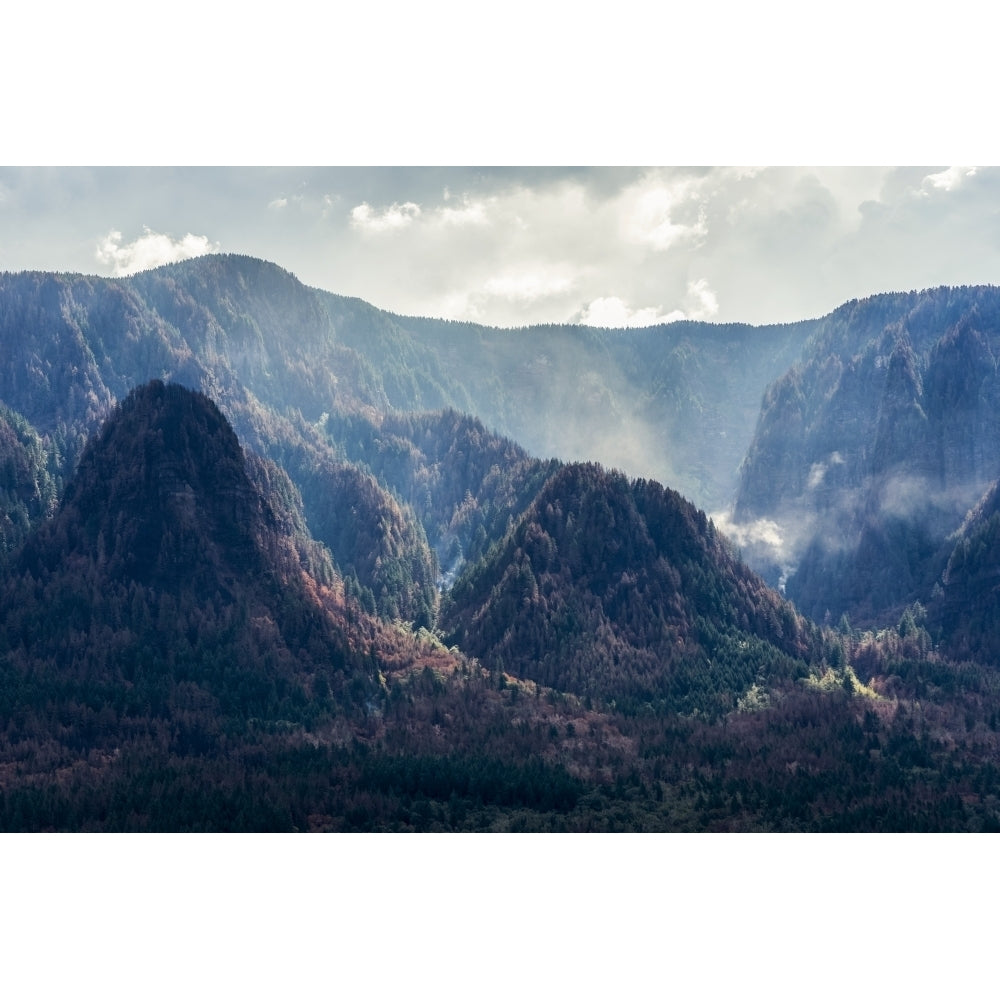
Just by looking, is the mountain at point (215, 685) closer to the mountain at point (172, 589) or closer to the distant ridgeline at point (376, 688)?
the mountain at point (172, 589)

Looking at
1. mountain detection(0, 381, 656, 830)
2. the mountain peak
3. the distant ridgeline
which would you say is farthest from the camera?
the mountain peak

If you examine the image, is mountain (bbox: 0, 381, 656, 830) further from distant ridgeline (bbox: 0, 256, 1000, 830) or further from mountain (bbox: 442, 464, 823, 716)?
mountain (bbox: 442, 464, 823, 716)

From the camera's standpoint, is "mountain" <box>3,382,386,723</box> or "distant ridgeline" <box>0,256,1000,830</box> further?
"mountain" <box>3,382,386,723</box>

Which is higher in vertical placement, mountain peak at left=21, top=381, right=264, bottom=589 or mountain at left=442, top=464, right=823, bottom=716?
mountain peak at left=21, top=381, right=264, bottom=589

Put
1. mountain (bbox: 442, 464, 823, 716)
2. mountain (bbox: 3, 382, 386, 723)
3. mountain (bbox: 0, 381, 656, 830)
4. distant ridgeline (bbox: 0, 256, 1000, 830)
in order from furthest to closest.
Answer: mountain (bbox: 442, 464, 823, 716) < mountain (bbox: 3, 382, 386, 723) < distant ridgeline (bbox: 0, 256, 1000, 830) < mountain (bbox: 0, 381, 656, 830)

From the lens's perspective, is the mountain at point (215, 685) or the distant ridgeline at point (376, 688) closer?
the mountain at point (215, 685)

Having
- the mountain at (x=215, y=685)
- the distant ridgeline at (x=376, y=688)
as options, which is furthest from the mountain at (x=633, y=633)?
the mountain at (x=215, y=685)

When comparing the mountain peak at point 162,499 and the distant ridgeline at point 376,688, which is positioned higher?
the mountain peak at point 162,499

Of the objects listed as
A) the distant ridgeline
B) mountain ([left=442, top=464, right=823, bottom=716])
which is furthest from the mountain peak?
mountain ([left=442, top=464, right=823, bottom=716])

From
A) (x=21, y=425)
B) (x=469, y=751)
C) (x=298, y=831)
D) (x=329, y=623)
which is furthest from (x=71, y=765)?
(x=21, y=425)

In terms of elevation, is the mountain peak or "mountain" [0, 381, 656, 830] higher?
the mountain peak

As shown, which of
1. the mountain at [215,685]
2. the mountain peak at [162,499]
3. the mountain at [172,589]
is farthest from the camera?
the mountain peak at [162,499]

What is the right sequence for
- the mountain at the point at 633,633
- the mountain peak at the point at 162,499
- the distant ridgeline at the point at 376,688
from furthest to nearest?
the mountain at the point at 633,633, the mountain peak at the point at 162,499, the distant ridgeline at the point at 376,688

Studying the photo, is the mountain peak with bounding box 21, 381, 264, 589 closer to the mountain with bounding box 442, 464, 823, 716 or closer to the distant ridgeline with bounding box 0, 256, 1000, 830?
the distant ridgeline with bounding box 0, 256, 1000, 830
